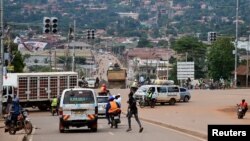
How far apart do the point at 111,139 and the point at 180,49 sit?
118070 millimetres

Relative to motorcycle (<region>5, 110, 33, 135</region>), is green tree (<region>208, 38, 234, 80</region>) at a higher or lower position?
higher

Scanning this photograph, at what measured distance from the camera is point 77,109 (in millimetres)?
30297

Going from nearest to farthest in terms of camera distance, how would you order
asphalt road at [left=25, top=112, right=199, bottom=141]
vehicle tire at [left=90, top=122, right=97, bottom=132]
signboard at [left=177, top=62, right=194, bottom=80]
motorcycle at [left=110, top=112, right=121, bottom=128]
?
asphalt road at [left=25, top=112, right=199, bottom=141] < vehicle tire at [left=90, top=122, right=97, bottom=132] < motorcycle at [left=110, top=112, right=121, bottom=128] < signboard at [left=177, top=62, right=194, bottom=80]

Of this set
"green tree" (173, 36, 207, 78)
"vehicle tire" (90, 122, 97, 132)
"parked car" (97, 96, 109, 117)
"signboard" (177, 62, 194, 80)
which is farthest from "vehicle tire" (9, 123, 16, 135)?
"green tree" (173, 36, 207, 78)

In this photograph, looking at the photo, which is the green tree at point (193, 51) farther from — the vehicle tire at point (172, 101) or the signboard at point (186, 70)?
the vehicle tire at point (172, 101)

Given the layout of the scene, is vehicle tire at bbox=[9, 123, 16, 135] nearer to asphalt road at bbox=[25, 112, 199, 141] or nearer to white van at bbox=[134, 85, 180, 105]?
asphalt road at bbox=[25, 112, 199, 141]

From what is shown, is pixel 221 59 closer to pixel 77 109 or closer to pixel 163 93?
pixel 163 93

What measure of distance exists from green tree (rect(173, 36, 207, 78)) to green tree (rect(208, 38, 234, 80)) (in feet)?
61.2

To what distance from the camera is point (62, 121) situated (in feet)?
101

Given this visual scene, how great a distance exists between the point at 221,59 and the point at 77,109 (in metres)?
90.7

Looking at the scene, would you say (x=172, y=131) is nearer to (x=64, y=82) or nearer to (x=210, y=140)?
(x=210, y=140)

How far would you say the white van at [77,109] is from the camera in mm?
30359

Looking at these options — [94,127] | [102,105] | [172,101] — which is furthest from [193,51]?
[94,127]

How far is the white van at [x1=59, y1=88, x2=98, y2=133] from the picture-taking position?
3036 centimetres
